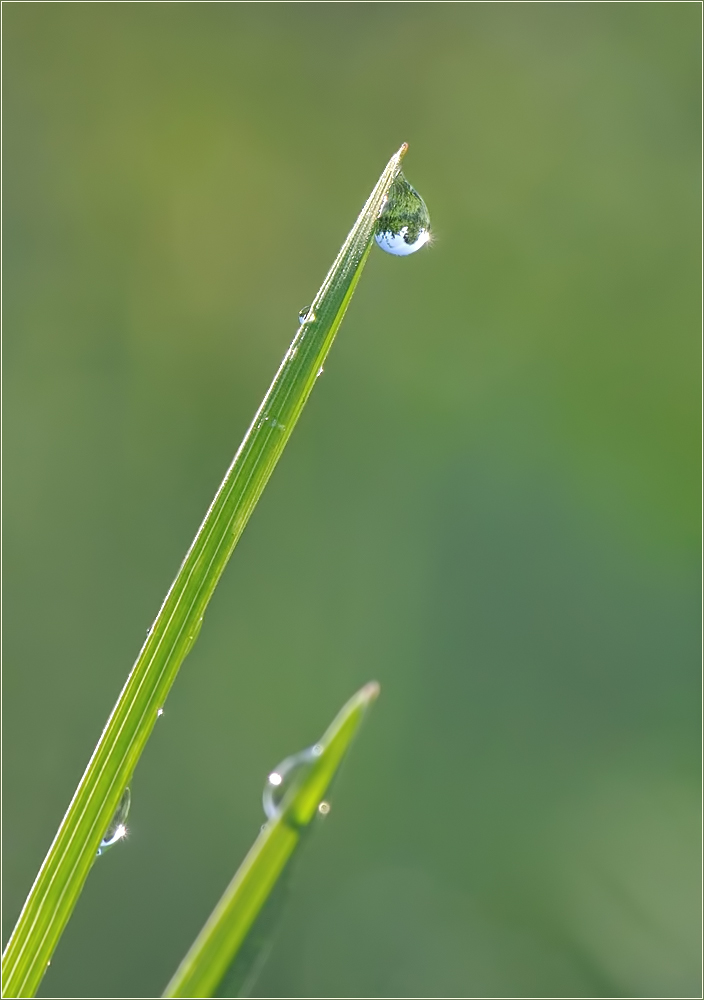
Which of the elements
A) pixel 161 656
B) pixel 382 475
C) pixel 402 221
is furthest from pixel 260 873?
pixel 382 475

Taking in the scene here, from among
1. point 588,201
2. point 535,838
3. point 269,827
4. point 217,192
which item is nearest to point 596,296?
point 588,201

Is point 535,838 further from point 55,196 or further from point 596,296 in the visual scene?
point 55,196

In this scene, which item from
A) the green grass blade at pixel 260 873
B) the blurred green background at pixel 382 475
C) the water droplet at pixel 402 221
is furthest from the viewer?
the blurred green background at pixel 382 475

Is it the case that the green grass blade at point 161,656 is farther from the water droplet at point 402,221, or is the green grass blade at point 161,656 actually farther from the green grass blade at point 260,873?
the water droplet at point 402,221

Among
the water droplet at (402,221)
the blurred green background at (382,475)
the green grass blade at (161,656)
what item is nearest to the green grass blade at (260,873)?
the green grass blade at (161,656)

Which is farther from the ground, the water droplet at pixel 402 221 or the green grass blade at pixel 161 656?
the water droplet at pixel 402 221

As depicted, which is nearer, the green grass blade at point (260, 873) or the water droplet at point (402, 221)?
the green grass blade at point (260, 873)
